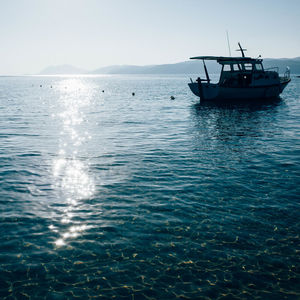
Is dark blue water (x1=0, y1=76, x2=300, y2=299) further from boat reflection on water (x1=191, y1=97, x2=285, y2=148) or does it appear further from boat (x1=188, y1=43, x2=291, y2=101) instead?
boat (x1=188, y1=43, x2=291, y2=101)

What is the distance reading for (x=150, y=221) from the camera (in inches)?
406

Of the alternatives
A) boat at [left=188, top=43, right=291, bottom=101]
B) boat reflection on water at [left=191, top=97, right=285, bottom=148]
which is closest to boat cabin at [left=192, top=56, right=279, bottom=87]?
boat at [left=188, top=43, right=291, bottom=101]

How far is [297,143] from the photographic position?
2136 centimetres

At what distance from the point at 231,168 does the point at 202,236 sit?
23.2 feet

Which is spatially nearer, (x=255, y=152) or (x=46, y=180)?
(x=46, y=180)

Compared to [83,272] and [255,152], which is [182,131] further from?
[83,272]

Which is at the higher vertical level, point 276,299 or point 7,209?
point 7,209

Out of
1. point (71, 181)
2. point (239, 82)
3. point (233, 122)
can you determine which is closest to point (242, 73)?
point (239, 82)

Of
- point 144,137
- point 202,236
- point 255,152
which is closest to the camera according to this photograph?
point 202,236

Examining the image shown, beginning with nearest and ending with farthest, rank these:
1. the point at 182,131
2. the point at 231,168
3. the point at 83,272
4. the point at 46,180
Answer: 1. the point at 83,272
2. the point at 46,180
3. the point at 231,168
4. the point at 182,131

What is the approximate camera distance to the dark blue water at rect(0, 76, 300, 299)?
24.5 ft

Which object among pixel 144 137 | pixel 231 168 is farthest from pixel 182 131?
pixel 231 168

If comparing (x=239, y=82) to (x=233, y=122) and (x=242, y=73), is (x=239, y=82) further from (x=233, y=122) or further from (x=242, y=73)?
(x=233, y=122)

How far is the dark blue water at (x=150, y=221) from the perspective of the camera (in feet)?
24.5
